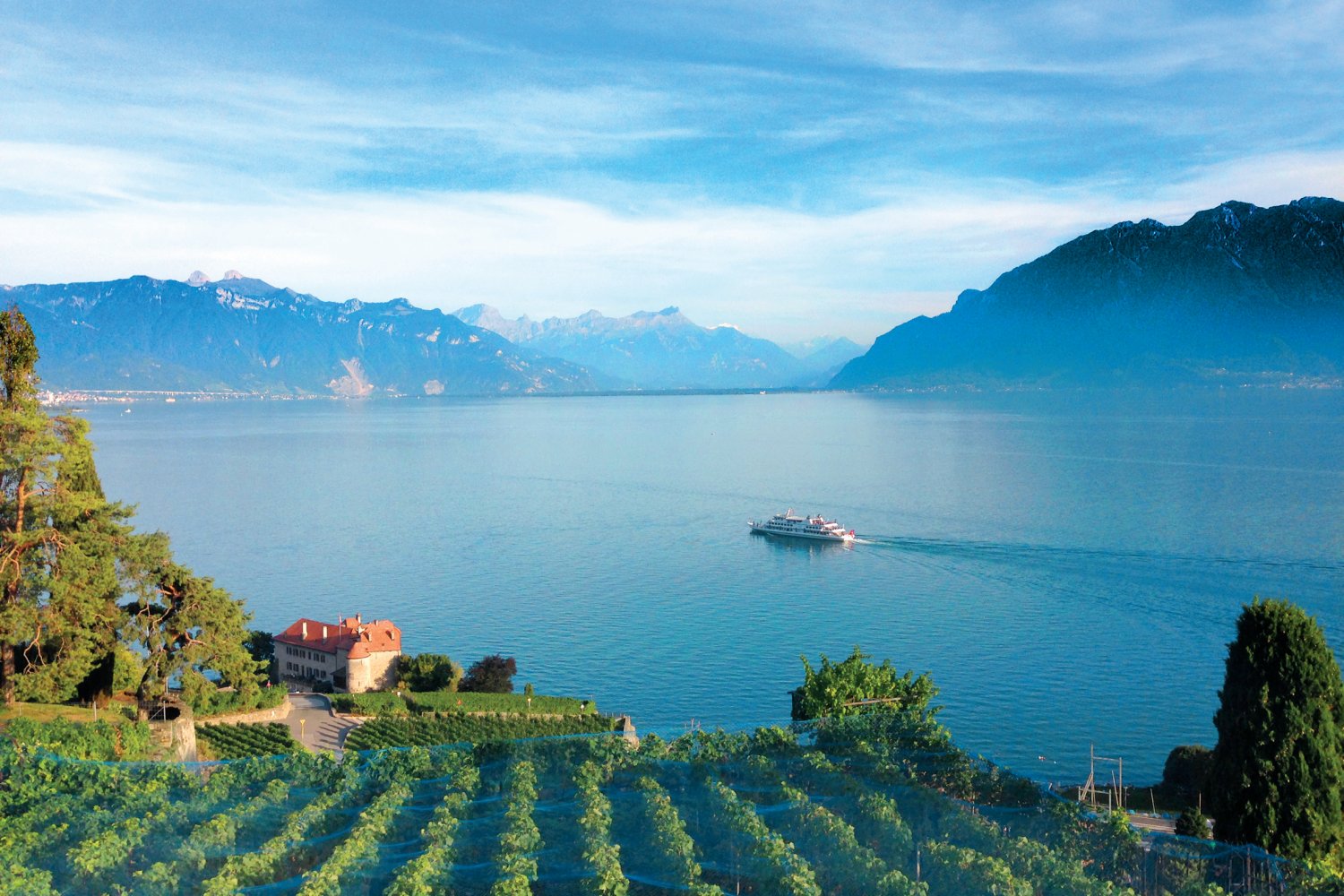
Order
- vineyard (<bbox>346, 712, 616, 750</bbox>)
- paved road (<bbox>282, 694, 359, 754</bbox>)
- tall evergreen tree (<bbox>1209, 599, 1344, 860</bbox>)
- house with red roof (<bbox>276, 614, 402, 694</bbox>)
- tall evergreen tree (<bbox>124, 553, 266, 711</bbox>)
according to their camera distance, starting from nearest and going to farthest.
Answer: tall evergreen tree (<bbox>1209, 599, 1344, 860</bbox>), tall evergreen tree (<bbox>124, 553, 266, 711</bbox>), vineyard (<bbox>346, 712, 616, 750</bbox>), paved road (<bbox>282, 694, 359, 754</bbox>), house with red roof (<bbox>276, 614, 402, 694</bbox>)

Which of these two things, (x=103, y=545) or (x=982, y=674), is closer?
(x=103, y=545)

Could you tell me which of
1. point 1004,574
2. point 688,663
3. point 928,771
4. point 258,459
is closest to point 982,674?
point 688,663

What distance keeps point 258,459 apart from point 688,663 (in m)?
114

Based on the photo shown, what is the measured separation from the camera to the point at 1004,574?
65688 millimetres

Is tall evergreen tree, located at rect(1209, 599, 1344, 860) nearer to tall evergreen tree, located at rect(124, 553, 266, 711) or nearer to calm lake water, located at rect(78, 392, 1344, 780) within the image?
calm lake water, located at rect(78, 392, 1344, 780)

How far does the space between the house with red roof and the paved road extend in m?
2.46

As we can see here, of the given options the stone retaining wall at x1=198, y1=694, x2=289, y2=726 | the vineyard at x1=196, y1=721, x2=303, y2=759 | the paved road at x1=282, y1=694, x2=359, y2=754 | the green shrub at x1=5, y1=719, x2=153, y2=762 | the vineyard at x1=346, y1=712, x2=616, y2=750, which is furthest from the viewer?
the stone retaining wall at x1=198, y1=694, x2=289, y2=726

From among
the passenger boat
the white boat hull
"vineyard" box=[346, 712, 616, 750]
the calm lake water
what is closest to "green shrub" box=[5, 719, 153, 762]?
"vineyard" box=[346, 712, 616, 750]

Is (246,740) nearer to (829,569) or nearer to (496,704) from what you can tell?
(496,704)

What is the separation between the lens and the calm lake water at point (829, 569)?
151 ft

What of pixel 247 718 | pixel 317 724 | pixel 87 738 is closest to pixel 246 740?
pixel 247 718

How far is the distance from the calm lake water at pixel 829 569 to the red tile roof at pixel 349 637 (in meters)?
7.48

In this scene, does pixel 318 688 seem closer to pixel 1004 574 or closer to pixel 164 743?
pixel 164 743

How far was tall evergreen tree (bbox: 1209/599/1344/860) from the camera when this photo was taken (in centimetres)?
2116
